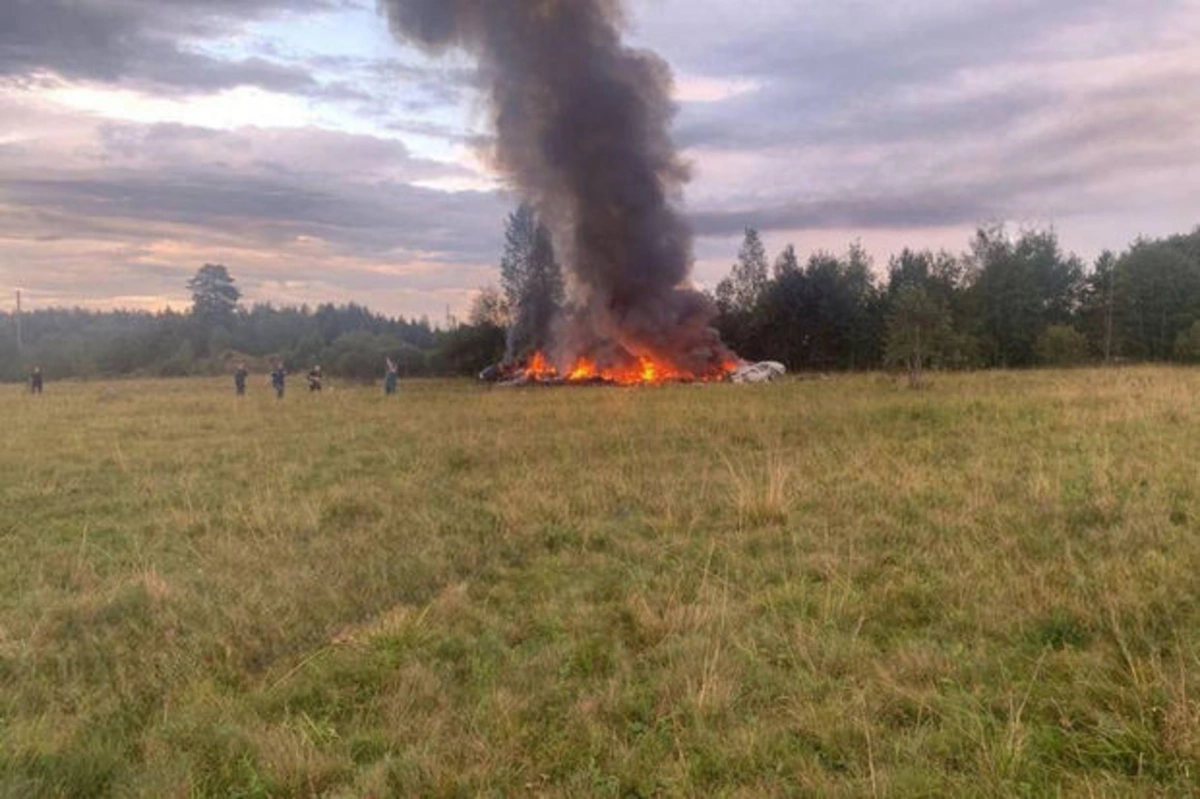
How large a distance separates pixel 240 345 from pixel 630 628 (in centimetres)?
11226

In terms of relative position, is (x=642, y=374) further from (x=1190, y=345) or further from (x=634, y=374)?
(x=1190, y=345)

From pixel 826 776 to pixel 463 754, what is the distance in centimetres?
197

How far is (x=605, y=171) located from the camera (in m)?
50.1

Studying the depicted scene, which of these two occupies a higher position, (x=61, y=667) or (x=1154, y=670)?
(x=1154, y=670)

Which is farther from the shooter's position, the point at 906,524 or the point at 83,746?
the point at 906,524

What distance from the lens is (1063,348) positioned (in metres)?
50.4

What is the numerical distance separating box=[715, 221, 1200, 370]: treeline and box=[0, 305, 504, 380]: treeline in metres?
23.9

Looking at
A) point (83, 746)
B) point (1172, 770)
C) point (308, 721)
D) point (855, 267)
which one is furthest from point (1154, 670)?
point (855, 267)

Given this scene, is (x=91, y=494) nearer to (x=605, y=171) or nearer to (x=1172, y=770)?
(x=1172, y=770)

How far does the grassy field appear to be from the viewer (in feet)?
14.0

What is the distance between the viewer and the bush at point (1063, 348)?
4991cm

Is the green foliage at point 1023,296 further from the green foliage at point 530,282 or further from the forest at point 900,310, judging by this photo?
the green foliage at point 530,282

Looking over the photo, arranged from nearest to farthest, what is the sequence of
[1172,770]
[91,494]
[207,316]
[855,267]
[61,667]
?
[1172,770] → [61,667] → [91,494] → [855,267] → [207,316]

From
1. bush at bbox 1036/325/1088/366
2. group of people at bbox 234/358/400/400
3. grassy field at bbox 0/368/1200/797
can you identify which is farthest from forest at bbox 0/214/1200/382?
grassy field at bbox 0/368/1200/797
